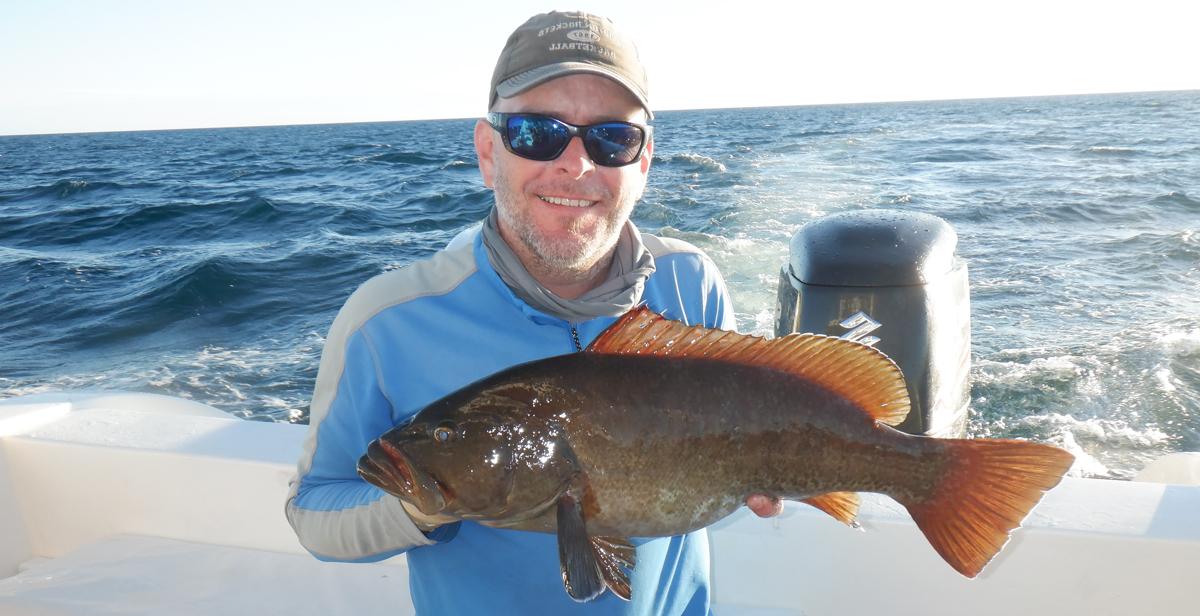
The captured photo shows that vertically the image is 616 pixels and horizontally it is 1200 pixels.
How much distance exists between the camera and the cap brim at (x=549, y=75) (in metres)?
2.28

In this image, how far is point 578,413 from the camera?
182 cm

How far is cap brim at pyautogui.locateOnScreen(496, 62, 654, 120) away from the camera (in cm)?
228

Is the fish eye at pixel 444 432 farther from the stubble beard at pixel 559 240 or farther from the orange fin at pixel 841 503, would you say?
the orange fin at pixel 841 503

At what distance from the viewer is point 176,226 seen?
69.0ft

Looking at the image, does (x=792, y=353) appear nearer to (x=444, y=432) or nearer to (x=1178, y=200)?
(x=444, y=432)

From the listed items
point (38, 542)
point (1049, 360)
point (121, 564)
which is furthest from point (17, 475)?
point (1049, 360)

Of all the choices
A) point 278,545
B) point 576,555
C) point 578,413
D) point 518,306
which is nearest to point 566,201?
point 518,306

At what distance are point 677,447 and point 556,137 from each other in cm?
99

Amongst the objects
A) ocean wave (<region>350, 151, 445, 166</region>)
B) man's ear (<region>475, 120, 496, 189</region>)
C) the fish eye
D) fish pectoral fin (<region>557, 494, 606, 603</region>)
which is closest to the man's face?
man's ear (<region>475, 120, 496, 189</region>)

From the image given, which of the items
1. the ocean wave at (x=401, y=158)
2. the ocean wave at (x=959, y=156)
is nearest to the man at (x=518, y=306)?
the ocean wave at (x=959, y=156)

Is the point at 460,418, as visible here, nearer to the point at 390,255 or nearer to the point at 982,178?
the point at 390,255

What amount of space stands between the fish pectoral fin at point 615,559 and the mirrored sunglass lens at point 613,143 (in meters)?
1.08

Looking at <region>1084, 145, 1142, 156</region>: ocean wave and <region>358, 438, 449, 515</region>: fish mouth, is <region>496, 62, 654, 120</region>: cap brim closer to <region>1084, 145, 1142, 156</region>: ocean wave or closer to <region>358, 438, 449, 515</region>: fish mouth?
<region>358, 438, 449, 515</region>: fish mouth

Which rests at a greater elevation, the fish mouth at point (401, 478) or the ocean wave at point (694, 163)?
the ocean wave at point (694, 163)
